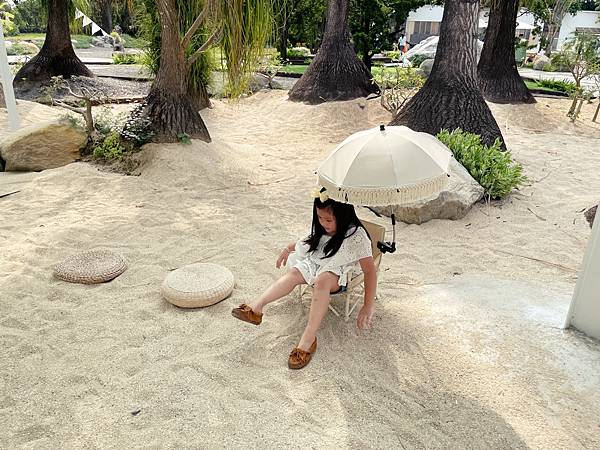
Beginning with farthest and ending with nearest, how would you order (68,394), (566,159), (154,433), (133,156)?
(566,159) < (133,156) < (68,394) < (154,433)

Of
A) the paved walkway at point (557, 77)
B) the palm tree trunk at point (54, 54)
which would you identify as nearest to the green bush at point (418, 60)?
the paved walkway at point (557, 77)

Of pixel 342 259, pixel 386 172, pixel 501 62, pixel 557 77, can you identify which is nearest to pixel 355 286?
pixel 342 259

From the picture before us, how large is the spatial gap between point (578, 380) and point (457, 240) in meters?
2.30

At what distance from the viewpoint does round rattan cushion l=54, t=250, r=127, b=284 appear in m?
3.82

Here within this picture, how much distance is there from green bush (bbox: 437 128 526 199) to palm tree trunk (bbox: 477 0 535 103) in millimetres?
6024

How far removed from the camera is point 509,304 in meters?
3.47

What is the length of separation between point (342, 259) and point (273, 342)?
711 millimetres

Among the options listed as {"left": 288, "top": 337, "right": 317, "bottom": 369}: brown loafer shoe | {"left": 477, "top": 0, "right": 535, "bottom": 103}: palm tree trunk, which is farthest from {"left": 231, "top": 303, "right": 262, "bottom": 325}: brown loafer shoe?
{"left": 477, "top": 0, "right": 535, "bottom": 103}: palm tree trunk

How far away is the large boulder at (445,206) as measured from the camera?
5.23m

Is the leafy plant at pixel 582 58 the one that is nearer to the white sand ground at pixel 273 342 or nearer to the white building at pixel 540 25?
the white sand ground at pixel 273 342

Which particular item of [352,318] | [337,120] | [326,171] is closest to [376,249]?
[352,318]

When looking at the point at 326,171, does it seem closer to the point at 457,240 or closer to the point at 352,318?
the point at 352,318

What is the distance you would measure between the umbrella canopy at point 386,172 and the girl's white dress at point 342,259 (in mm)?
353

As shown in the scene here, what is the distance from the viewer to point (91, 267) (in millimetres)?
3941
